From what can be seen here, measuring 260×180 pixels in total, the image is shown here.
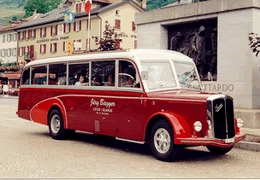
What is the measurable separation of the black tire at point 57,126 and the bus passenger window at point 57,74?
82cm

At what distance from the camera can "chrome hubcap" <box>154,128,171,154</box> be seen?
31.9ft

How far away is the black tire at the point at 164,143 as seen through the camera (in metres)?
9.58

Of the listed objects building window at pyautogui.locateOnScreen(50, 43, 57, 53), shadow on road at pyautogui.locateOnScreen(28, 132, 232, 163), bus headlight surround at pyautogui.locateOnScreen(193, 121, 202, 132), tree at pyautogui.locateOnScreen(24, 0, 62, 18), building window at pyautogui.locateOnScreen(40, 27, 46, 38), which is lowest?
shadow on road at pyautogui.locateOnScreen(28, 132, 232, 163)

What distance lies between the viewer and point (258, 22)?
16359 millimetres

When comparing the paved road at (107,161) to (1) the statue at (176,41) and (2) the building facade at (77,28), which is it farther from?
(2) the building facade at (77,28)

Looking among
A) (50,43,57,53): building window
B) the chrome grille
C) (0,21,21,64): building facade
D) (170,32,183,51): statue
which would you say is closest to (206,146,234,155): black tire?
the chrome grille

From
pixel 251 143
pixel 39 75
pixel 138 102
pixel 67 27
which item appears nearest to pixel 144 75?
pixel 138 102

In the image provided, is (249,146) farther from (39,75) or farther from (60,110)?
(39,75)

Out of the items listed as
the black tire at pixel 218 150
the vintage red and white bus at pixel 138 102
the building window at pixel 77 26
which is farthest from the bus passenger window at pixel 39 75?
the building window at pixel 77 26

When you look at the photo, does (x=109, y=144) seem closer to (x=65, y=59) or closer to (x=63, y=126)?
(x=63, y=126)

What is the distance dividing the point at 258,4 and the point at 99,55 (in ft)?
22.4

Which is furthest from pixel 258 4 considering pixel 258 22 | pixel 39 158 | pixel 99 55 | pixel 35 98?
pixel 39 158

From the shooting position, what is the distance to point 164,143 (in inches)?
387

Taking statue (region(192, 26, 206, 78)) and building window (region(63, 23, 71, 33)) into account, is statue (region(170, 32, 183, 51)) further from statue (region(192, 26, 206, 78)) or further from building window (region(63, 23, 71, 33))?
building window (region(63, 23, 71, 33))
